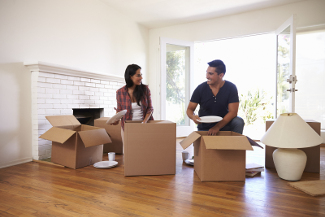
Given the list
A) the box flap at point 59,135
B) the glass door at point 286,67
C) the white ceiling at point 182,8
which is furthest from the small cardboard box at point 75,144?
the glass door at point 286,67

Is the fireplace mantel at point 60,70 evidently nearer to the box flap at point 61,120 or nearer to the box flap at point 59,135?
the box flap at point 61,120

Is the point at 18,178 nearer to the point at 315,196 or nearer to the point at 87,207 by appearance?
the point at 87,207

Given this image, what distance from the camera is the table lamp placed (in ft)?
5.89

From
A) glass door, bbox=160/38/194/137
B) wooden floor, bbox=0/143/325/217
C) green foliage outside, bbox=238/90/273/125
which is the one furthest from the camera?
green foliage outside, bbox=238/90/273/125

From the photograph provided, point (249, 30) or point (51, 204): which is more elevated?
point (249, 30)

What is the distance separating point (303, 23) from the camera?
12.2ft

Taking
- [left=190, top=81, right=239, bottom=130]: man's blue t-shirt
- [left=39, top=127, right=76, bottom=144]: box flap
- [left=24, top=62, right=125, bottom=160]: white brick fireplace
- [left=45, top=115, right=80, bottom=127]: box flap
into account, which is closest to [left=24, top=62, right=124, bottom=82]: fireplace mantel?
[left=24, top=62, right=125, bottom=160]: white brick fireplace

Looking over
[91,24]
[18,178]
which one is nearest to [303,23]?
[91,24]

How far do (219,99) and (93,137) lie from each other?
133 centimetres

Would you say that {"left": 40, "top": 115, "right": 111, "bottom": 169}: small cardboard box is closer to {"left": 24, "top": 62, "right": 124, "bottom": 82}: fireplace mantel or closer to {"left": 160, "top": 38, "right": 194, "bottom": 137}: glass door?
{"left": 24, "top": 62, "right": 124, "bottom": 82}: fireplace mantel

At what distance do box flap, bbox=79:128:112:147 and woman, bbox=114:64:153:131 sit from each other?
0.93 ft

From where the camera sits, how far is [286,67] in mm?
3350

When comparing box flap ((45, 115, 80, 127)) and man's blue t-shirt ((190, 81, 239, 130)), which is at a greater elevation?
man's blue t-shirt ((190, 81, 239, 130))

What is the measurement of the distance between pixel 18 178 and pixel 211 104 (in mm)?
1905
